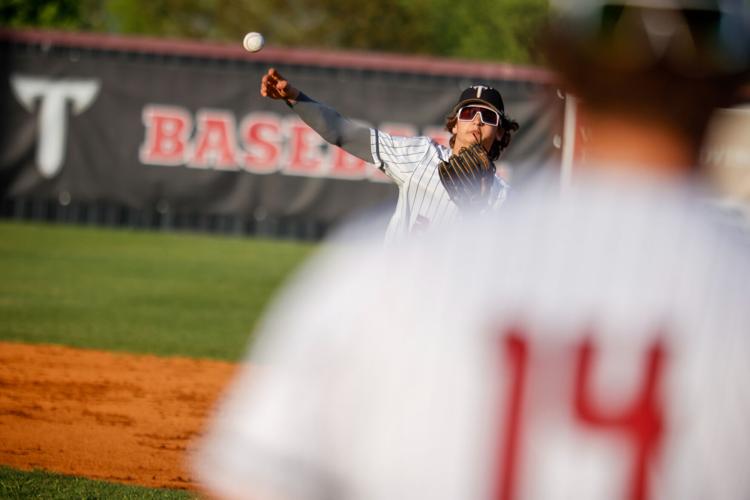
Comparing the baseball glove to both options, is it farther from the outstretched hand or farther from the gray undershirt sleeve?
the outstretched hand

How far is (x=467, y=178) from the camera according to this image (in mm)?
6227

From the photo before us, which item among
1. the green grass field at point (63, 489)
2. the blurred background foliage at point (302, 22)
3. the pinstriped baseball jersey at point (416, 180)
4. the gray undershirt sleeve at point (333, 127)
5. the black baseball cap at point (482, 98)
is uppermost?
the blurred background foliage at point (302, 22)

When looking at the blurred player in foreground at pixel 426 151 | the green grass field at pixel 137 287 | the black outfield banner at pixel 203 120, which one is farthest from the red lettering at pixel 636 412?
the black outfield banner at pixel 203 120

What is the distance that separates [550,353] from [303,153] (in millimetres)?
17879

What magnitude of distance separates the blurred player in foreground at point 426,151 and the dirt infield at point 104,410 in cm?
169

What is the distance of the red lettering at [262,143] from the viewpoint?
19.4 meters

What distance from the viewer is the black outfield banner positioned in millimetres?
19406

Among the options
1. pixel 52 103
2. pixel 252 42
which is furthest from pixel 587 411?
pixel 52 103

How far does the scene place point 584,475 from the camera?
168 cm

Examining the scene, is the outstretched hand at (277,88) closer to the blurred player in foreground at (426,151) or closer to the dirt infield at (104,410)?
the blurred player in foreground at (426,151)

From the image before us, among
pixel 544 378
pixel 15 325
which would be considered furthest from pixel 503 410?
pixel 15 325

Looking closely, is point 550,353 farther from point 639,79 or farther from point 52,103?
point 52,103

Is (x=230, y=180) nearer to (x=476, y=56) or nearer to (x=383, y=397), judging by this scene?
(x=383, y=397)

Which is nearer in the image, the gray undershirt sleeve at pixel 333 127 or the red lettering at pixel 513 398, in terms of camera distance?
the red lettering at pixel 513 398
